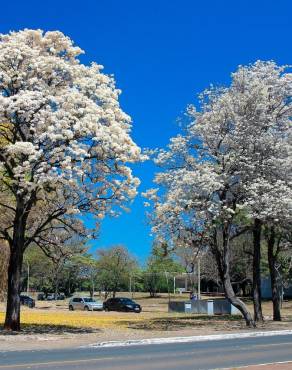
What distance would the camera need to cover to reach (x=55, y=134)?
843 inches

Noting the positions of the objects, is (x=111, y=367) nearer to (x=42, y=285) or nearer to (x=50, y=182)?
(x=50, y=182)

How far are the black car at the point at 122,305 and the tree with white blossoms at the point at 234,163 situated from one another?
2584 centimetres

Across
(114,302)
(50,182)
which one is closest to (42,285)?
(114,302)

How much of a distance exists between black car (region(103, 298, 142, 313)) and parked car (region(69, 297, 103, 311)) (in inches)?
30.2

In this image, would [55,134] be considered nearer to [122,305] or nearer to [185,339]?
[185,339]

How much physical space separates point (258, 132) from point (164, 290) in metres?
80.0

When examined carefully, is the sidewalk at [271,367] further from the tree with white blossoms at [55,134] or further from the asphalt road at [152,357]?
the tree with white blossoms at [55,134]

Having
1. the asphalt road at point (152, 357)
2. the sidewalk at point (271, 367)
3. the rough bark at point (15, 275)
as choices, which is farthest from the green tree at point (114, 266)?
the sidewalk at point (271, 367)

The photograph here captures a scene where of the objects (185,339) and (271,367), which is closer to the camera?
(271,367)

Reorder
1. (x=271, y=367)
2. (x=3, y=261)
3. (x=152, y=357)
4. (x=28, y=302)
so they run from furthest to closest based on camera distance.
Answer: (x=28, y=302), (x=3, y=261), (x=152, y=357), (x=271, y=367)

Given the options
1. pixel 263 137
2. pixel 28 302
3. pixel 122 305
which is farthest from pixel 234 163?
pixel 28 302

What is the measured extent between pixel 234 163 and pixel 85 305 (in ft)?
112

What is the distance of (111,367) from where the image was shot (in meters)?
12.8

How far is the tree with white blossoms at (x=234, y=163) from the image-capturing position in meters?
27.0
